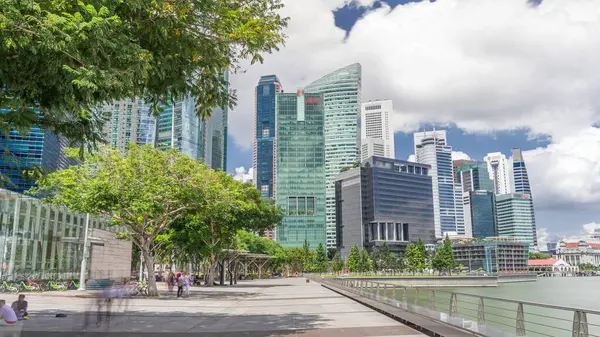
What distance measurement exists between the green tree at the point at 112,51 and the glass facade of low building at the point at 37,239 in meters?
25.3

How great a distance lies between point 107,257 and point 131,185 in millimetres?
24263

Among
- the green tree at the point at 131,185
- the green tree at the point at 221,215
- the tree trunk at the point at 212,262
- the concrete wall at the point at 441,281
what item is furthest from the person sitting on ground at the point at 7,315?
the concrete wall at the point at 441,281

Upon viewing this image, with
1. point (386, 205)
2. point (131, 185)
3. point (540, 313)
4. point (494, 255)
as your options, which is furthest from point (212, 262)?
point (494, 255)

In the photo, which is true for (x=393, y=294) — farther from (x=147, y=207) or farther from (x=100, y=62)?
(x=100, y=62)

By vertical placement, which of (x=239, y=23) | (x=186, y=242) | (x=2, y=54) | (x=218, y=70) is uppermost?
(x=239, y=23)

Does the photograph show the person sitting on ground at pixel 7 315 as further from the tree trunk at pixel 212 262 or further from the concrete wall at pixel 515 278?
the concrete wall at pixel 515 278

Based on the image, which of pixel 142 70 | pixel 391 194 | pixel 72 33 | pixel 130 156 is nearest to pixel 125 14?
pixel 142 70

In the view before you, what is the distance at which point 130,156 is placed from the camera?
85.6 ft

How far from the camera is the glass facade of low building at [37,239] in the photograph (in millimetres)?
30875

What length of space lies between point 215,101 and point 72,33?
12.9ft

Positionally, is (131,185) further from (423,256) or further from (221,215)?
(423,256)

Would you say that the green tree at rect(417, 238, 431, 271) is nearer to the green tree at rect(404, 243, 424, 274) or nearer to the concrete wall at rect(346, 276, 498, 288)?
the green tree at rect(404, 243, 424, 274)

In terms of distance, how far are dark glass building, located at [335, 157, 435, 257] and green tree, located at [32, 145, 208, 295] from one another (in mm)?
148532

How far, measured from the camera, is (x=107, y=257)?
44.8 m
